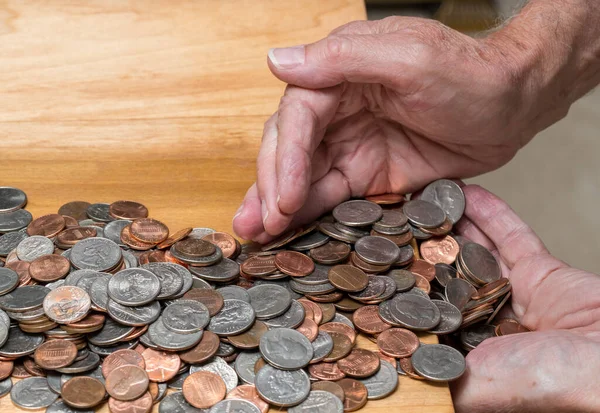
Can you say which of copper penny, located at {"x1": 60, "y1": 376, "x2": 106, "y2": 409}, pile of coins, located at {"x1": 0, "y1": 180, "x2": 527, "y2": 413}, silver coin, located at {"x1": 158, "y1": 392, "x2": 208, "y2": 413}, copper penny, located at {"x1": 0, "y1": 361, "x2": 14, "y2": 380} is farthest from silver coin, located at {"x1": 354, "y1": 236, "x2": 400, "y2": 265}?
copper penny, located at {"x1": 0, "y1": 361, "x2": 14, "y2": 380}

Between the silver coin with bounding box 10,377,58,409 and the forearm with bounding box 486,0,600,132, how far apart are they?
1.15 m

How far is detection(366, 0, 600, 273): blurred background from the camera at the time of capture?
127 inches

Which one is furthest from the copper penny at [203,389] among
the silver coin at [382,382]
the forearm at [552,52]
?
the forearm at [552,52]

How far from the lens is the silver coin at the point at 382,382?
120cm

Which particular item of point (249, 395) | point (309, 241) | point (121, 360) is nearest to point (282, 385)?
point (249, 395)

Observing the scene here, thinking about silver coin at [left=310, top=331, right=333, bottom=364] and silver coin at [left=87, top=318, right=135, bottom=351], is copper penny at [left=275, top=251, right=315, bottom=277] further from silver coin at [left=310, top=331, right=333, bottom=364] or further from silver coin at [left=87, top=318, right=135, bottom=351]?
silver coin at [left=87, top=318, right=135, bottom=351]

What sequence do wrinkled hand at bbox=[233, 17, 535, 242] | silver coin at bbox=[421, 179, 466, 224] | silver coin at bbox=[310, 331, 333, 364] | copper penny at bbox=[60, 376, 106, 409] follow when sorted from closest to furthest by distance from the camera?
copper penny at bbox=[60, 376, 106, 409] < silver coin at bbox=[310, 331, 333, 364] < wrinkled hand at bbox=[233, 17, 535, 242] < silver coin at bbox=[421, 179, 466, 224]

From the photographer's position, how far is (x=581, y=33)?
184 centimetres

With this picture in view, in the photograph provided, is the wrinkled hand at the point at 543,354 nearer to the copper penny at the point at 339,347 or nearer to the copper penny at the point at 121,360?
the copper penny at the point at 339,347

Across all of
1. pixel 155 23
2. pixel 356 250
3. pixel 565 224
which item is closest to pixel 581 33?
pixel 356 250

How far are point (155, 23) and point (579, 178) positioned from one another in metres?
2.35

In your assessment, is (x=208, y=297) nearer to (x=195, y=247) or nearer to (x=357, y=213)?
(x=195, y=247)

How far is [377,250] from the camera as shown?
1.44 metres

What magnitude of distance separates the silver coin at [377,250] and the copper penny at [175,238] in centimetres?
35
